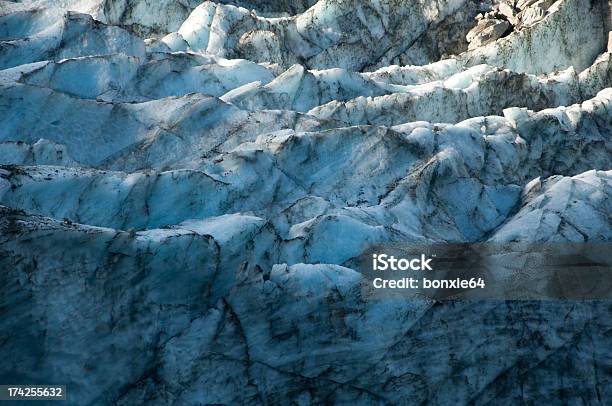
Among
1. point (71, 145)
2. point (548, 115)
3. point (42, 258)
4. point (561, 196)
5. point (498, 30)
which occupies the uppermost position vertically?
point (498, 30)

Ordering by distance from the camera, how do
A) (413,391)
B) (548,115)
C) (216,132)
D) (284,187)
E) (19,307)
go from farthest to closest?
(548,115) < (216,132) < (284,187) < (413,391) < (19,307)

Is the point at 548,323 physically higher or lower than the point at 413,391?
higher

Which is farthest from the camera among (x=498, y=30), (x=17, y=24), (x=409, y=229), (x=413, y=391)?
(x=498, y=30)

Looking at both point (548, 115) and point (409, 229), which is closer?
point (409, 229)

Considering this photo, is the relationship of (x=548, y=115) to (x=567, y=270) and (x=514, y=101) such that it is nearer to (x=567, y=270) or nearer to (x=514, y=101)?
(x=514, y=101)

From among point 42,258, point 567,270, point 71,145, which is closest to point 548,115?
point 567,270

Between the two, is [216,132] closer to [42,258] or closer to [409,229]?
[409,229]
